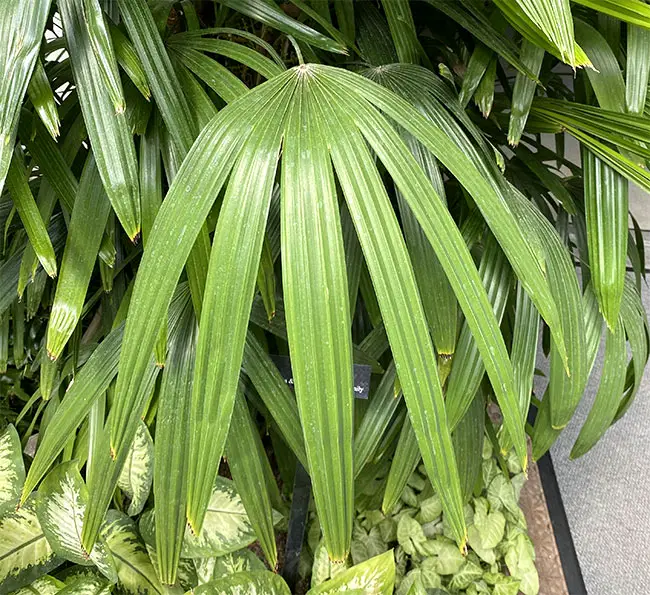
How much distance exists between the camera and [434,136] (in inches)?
16.6

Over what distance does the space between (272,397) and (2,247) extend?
1.30 feet

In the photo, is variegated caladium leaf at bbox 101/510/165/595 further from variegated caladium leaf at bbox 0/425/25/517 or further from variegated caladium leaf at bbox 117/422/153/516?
variegated caladium leaf at bbox 0/425/25/517

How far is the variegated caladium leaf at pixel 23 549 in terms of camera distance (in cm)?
72

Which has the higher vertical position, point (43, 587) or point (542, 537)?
point (43, 587)

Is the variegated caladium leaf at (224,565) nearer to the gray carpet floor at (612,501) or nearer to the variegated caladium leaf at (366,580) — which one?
the variegated caladium leaf at (366,580)

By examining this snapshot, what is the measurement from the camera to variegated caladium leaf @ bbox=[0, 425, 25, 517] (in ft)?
2.44

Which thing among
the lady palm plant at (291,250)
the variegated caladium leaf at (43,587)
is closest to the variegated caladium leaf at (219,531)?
the lady palm plant at (291,250)

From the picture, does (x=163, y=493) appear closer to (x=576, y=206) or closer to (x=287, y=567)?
(x=287, y=567)

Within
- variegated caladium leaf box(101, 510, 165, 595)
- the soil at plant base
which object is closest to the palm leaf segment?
variegated caladium leaf box(101, 510, 165, 595)

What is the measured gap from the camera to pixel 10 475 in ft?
2.48

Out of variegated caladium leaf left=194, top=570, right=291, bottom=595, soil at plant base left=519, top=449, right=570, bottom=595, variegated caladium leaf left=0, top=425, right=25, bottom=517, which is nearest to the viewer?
variegated caladium leaf left=194, top=570, right=291, bottom=595

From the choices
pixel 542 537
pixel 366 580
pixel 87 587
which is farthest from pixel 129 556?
pixel 542 537

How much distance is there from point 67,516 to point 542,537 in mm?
969

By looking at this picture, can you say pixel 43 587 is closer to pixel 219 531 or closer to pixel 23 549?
pixel 23 549
